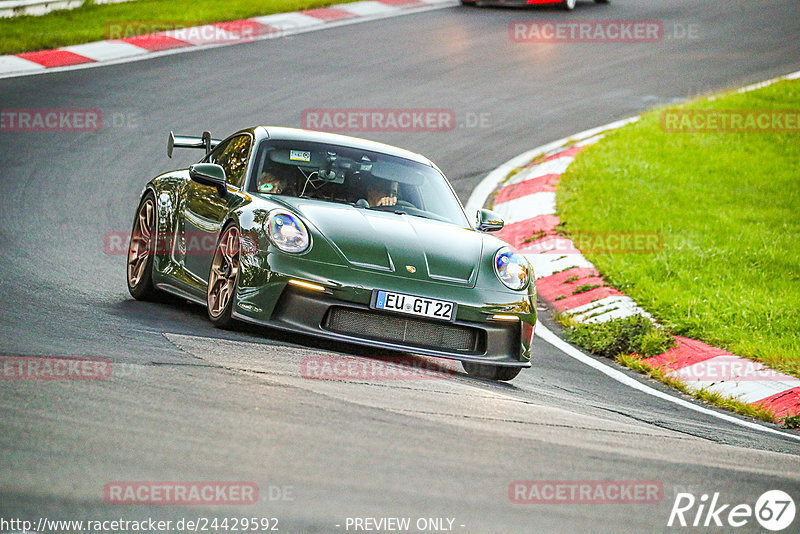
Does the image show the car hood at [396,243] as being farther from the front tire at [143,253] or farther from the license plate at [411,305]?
the front tire at [143,253]

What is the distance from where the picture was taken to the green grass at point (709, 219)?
29.2ft

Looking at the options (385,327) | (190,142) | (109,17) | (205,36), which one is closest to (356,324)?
(385,327)

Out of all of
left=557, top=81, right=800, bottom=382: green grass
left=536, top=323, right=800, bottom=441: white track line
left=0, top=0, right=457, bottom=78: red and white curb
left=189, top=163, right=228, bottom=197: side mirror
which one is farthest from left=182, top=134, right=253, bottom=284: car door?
left=0, top=0, right=457, bottom=78: red and white curb

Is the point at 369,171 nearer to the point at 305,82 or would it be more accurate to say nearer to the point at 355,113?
the point at 355,113

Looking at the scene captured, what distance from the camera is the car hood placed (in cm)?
642

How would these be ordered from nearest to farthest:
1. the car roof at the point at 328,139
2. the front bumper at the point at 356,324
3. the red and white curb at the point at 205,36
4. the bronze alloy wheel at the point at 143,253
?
the front bumper at the point at 356,324
the car roof at the point at 328,139
the bronze alloy wheel at the point at 143,253
the red and white curb at the point at 205,36

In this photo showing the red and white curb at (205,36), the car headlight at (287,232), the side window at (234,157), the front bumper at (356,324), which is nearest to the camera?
the front bumper at (356,324)

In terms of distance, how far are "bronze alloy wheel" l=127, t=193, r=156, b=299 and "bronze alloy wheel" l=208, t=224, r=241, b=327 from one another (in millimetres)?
1158

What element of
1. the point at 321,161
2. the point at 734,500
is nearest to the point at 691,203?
the point at 321,161

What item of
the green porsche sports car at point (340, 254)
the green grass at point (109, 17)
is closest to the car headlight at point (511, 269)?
the green porsche sports car at point (340, 254)

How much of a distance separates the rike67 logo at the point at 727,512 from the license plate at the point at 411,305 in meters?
2.47

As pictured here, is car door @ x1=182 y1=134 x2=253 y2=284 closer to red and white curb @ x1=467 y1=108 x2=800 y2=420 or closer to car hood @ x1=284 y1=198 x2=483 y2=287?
car hood @ x1=284 y1=198 x2=483 y2=287

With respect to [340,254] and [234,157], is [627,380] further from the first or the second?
[234,157]

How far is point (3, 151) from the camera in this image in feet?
41.9
